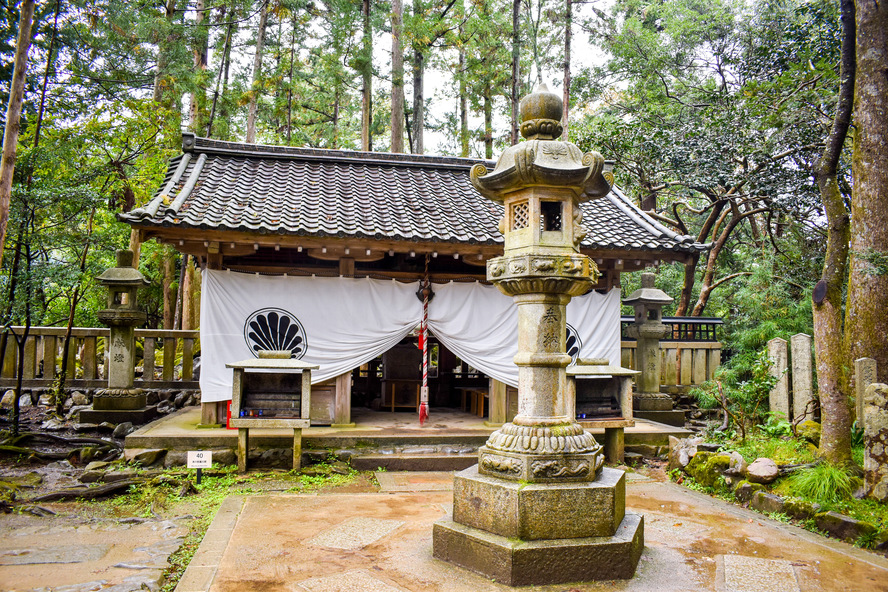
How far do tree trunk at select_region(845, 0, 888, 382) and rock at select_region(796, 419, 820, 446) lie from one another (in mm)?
1249

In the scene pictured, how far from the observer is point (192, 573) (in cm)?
410

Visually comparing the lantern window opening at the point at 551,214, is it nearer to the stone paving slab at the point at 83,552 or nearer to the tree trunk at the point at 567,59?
the stone paving slab at the point at 83,552

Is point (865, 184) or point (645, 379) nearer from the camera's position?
point (865, 184)

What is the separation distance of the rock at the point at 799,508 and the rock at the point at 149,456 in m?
7.46

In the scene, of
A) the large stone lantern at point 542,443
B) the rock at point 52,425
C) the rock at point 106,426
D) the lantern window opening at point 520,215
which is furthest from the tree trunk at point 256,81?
the lantern window opening at point 520,215

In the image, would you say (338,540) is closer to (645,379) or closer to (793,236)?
(645,379)

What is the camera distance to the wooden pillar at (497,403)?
9.50 m

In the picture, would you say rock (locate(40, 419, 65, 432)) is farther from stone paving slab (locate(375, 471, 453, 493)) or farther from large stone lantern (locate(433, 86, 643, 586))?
large stone lantern (locate(433, 86, 643, 586))

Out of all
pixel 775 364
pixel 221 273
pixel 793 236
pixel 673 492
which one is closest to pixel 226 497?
pixel 221 273

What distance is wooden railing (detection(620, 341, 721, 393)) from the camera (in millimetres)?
12164

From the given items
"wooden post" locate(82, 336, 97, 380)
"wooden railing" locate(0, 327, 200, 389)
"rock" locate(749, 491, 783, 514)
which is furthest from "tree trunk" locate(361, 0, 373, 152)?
"rock" locate(749, 491, 783, 514)

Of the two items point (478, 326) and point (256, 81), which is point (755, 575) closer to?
point (478, 326)

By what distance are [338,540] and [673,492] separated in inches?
164

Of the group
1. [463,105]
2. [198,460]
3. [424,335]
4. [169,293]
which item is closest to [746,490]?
[424,335]
